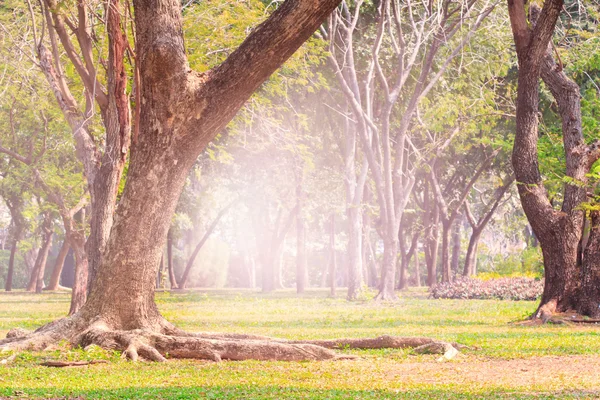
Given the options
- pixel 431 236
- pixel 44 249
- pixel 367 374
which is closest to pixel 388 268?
pixel 431 236

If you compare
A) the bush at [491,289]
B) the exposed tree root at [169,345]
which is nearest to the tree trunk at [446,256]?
the bush at [491,289]

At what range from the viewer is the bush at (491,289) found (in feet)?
106

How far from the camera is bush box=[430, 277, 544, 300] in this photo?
32281 mm

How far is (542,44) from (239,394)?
443 inches

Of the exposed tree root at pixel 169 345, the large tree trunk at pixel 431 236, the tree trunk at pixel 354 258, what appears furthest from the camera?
the large tree trunk at pixel 431 236

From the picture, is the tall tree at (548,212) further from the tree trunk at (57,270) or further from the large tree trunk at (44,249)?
the large tree trunk at (44,249)

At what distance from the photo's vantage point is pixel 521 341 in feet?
43.8

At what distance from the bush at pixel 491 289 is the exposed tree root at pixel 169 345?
70.1ft

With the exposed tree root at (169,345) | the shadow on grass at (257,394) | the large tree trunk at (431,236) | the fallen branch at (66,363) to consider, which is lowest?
the shadow on grass at (257,394)

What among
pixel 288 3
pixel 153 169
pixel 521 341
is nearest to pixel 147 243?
pixel 153 169

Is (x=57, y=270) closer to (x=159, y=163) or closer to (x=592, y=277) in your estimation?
(x=592, y=277)

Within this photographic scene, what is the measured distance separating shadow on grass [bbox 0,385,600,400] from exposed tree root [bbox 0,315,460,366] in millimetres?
2662

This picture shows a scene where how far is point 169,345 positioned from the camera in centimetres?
1142

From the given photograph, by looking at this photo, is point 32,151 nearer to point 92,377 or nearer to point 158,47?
point 158,47
